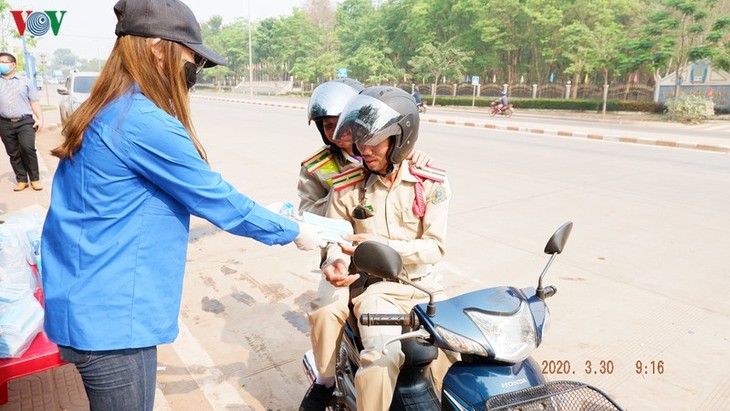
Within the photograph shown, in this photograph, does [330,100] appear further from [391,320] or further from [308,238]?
[391,320]

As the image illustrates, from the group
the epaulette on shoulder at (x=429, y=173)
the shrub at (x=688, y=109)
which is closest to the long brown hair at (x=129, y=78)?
the epaulette on shoulder at (x=429, y=173)

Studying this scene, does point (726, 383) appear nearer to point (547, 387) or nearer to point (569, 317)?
point (569, 317)

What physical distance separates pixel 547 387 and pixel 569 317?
95.7 inches

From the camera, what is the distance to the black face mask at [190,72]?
1622 mm

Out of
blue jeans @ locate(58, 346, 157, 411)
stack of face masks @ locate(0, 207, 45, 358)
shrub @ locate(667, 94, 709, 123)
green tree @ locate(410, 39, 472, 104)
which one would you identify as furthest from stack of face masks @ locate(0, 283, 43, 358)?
green tree @ locate(410, 39, 472, 104)

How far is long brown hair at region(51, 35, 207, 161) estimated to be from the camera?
1456 millimetres

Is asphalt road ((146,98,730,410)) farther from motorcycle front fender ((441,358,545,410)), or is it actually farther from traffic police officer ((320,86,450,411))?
motorcycle front fender ((441,358,545,410))

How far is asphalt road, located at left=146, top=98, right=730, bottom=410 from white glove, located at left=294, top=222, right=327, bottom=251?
4.11 ft

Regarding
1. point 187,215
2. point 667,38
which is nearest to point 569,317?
point 187,215

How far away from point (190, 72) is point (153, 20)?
0.21m

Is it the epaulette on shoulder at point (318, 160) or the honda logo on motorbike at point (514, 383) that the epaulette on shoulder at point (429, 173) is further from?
the honda logo on motorbike at point (514, 383)

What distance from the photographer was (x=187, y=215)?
5.24ft

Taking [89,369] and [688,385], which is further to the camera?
[688,385]

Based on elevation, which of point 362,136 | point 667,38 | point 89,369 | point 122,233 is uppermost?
point 667,38
